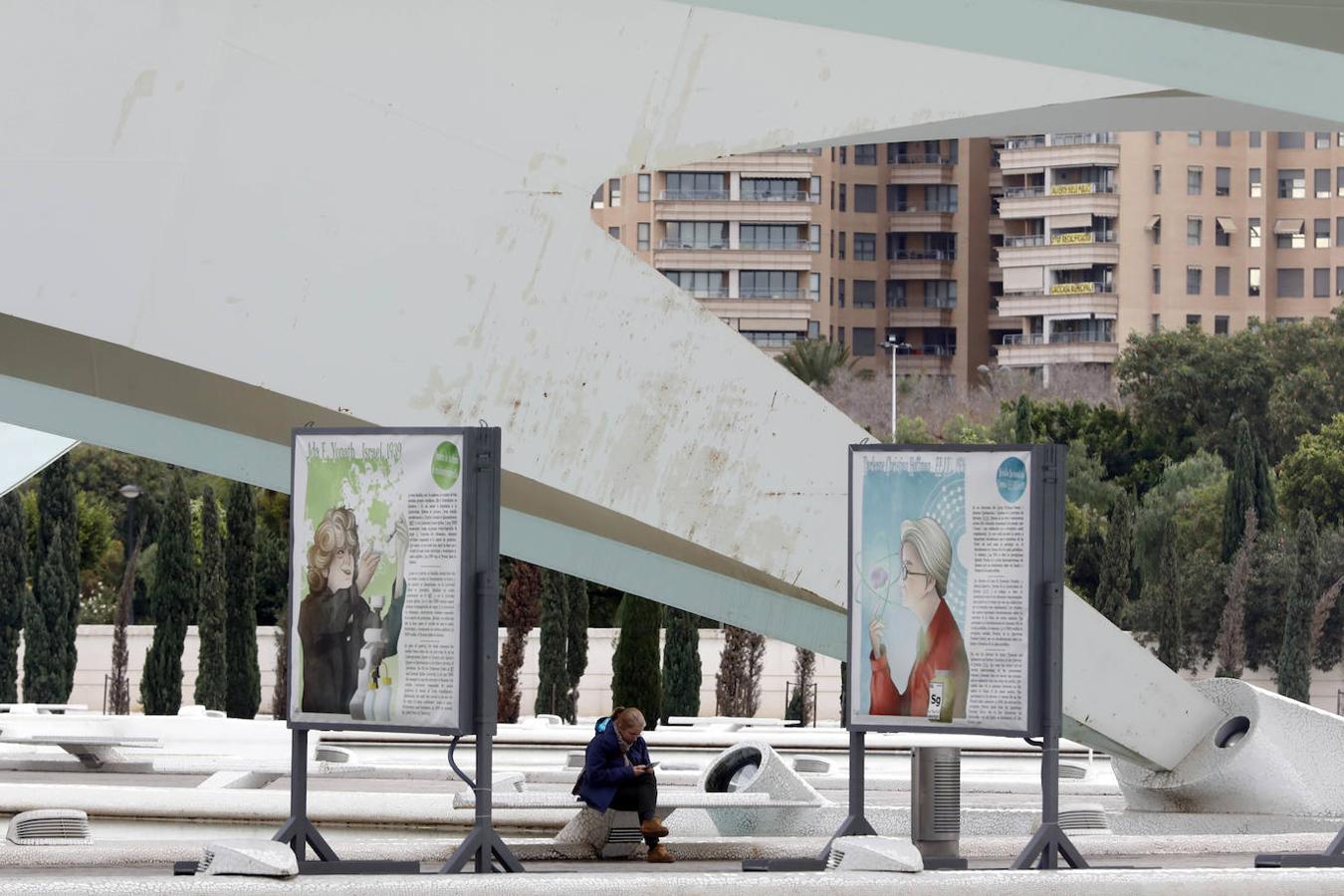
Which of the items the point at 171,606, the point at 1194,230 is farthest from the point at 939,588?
the point at 1194,230

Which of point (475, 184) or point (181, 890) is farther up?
point (475, 184)

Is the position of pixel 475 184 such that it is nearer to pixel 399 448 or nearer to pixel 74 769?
pixel 399 448

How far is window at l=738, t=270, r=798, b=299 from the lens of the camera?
277 feet

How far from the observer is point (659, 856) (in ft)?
31.1

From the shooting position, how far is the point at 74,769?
722 inches

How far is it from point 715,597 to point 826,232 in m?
77.8

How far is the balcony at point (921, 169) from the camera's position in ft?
301

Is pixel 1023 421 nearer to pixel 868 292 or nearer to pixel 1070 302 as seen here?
pixel 1070 302

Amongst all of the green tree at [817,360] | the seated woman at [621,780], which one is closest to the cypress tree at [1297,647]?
the seated woman at [621,780]

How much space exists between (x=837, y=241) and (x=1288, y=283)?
1879cm

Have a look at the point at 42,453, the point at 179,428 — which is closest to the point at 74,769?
the point at 42,453

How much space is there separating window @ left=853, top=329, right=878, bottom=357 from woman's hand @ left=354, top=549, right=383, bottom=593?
84.8 meters

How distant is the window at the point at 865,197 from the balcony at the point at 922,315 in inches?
180

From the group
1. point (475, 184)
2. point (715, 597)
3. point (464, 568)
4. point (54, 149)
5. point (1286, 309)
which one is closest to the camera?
point (464, 568)
